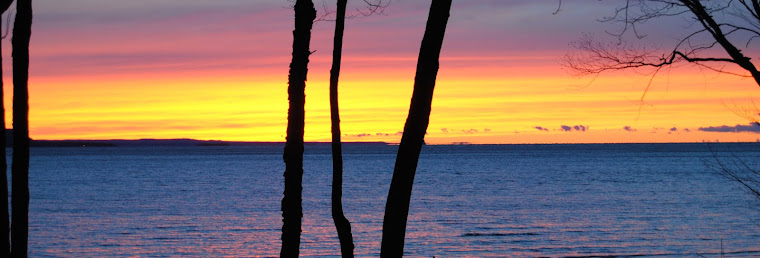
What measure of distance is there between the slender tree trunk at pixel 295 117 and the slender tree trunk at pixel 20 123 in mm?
3044

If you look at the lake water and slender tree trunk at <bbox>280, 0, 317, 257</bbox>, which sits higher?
slender tree trunk at <bbox>280, 0, 317, 257</bbox>

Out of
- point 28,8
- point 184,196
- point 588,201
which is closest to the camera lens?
point 28,8

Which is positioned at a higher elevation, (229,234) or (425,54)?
(425,54)

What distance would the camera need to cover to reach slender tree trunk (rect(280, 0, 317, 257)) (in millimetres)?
10312

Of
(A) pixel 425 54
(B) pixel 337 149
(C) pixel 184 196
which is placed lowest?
(C) pixel 184 196

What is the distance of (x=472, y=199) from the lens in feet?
145

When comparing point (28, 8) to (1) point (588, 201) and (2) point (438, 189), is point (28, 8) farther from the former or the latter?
(2) point (438, 189)

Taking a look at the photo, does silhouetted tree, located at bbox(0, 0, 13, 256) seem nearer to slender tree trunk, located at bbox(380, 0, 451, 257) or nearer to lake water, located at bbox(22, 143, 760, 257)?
Result: slender tree trunk, located at bbox(380, 0, 451, 257)

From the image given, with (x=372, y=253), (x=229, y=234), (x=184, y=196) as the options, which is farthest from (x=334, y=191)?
(x=184, y=196)

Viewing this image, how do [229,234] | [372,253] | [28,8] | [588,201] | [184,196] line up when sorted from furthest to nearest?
1. [184,196]
2. [588,201]
3. [229,234]
4. [372,253]
5. [28,8]

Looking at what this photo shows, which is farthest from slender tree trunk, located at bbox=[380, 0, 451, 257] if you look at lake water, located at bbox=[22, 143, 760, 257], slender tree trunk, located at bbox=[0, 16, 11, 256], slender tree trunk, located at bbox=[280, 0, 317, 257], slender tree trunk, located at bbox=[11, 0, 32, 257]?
lake water, located at bbox=[22, 143, 760, 257]

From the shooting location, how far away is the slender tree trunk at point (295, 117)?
10312 millimetres

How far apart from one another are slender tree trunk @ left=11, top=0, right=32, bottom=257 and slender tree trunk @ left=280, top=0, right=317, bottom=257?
304 cm

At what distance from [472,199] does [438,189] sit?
33.6 ft
